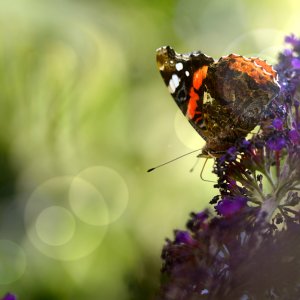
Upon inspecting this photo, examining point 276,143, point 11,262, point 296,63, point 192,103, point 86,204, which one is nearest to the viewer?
point 276,143

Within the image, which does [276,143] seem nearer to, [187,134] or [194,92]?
[194,92]

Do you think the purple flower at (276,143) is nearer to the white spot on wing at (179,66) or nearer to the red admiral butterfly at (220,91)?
the red admiral butterfly at (220,91)

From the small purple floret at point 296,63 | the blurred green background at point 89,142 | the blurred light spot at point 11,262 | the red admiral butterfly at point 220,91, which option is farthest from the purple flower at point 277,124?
the blurred light spot at point 11,262

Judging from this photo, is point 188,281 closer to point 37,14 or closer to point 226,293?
point 226,293

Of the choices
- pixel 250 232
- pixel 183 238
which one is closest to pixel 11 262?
pixel 183 238

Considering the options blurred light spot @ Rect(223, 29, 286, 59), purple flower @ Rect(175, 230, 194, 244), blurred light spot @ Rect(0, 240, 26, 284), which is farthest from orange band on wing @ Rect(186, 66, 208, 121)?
blurred light spot @ Rect(223, 29, 286, 59)

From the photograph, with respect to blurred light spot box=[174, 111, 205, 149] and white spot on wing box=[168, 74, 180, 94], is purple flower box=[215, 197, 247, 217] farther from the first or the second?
blurred light spot box=[174, 111, 205, 149]

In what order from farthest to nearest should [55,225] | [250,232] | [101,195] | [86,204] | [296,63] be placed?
[101,195] → [86,204] → [55,225] → [296,63] → [250,232]
